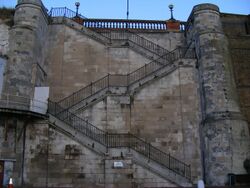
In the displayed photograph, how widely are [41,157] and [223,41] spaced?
13206mm

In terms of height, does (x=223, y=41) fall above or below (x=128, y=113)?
above

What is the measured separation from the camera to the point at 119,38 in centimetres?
2608

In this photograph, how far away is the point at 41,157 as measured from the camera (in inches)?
750

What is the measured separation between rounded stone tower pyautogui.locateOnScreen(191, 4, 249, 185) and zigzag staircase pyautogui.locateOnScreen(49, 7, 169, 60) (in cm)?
295

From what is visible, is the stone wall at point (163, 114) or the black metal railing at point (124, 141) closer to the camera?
the black metal railing at point (124, 141)

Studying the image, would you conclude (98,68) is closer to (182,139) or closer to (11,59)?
(11,59)

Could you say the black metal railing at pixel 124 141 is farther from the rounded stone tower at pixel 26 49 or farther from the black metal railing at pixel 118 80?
the rounded stone tower at pixel 26 49

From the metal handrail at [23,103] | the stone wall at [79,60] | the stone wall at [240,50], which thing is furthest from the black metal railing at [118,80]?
the stone wall at [240,50]

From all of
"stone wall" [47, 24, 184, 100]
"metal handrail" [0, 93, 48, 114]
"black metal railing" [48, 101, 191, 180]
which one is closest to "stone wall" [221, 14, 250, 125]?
"black metal railing" [48, 101, 191, 180]

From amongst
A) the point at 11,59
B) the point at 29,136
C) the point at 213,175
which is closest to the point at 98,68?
the point at 11,59

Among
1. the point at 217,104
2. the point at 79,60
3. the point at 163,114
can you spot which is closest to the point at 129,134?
the point at 163,114

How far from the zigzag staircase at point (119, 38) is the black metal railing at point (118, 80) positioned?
72 centimetres

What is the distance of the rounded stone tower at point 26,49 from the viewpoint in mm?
21391

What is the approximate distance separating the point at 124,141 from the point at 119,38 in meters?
8.12
